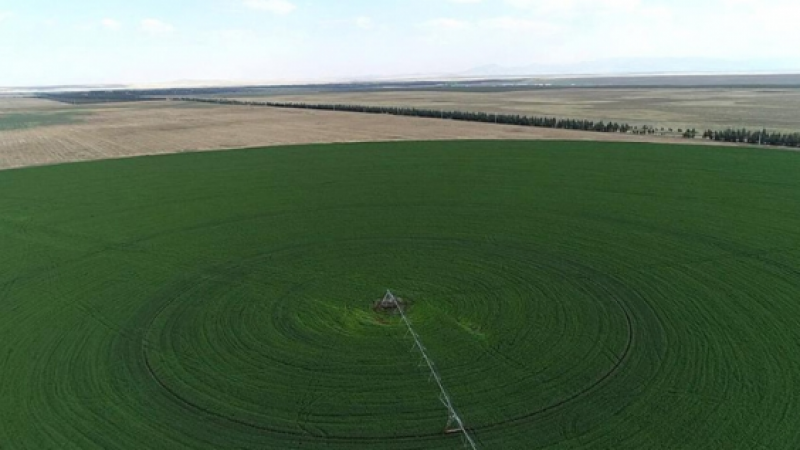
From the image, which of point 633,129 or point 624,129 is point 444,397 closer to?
point 624,129

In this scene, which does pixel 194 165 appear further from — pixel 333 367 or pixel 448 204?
pixel 333 367

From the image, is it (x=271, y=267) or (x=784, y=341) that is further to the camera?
(x=271, y=267)

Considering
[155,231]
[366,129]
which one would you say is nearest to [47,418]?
[155,231]

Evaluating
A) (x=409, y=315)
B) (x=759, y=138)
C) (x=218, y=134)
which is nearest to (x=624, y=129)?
(x=759, y=138)

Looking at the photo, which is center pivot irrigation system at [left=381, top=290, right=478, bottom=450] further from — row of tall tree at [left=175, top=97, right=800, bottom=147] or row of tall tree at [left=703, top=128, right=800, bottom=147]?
row of tall tree at [left=175, top=97, right=800, bottom=147]

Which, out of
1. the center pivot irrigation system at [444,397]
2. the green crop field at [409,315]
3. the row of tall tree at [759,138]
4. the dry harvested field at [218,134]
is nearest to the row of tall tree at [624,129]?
the row of tall tree at [759,138]

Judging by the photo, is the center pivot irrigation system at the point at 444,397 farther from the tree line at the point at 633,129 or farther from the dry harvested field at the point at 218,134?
the tree line at the point at 633,129
